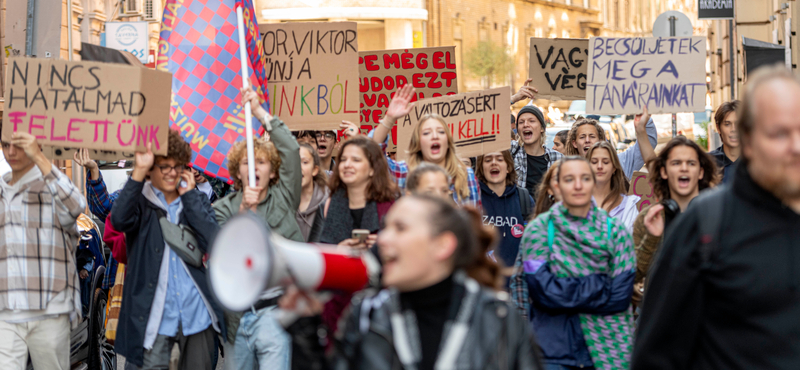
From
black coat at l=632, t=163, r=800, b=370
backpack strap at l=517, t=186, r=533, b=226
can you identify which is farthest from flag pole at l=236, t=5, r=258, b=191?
black coat at l=632, t=163, r=800, b=370

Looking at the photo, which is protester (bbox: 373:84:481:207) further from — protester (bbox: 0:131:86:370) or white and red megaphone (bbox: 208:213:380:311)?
white and red megaphone (bbox: 208:213:380:311)

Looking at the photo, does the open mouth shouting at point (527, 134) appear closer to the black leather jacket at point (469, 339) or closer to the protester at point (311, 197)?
the protester at point (311, 197)

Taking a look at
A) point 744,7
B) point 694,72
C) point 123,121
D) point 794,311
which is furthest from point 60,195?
point 744,7

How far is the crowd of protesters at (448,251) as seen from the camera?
2301mm

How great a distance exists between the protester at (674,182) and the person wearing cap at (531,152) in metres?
2.24

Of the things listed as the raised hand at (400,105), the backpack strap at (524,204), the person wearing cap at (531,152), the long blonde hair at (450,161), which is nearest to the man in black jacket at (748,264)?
the long blonde hair at (450,161)

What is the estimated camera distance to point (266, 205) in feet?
16.8

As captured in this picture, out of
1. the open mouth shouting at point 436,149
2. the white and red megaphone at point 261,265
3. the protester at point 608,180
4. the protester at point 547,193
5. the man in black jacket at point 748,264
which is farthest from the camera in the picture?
the protester at point 608,180

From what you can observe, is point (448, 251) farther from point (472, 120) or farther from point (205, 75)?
point (472, 120)

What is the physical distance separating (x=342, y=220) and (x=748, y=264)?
2835 millimetres

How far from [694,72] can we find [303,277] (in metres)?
5.73

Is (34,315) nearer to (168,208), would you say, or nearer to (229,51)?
(168,208)

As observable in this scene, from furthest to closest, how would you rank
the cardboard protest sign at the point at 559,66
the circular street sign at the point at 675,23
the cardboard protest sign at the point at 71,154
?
the circular street sign at the point at 675,23, the cardboard protest sign at the point at 559,66, the cardboard protest sign at the point at 71,154

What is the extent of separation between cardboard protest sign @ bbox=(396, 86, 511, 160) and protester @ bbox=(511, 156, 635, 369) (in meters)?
2.31
